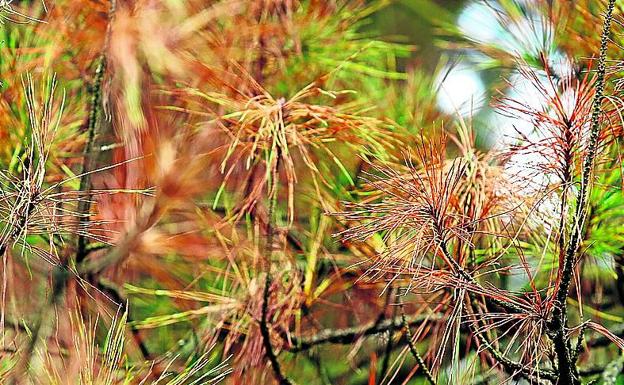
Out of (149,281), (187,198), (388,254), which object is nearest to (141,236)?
(187,198)

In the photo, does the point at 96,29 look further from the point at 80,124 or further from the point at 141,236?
the point at 141,236

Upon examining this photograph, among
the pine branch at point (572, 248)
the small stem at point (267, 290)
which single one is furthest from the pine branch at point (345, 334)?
the pine branch at point (572, 248)

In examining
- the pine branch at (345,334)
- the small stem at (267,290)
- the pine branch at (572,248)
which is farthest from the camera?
the pine branch at (345,334)

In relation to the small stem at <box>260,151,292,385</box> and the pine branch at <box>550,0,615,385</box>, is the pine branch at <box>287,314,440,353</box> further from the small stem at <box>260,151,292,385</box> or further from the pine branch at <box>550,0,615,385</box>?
the pine branch at <box>550,0,615,385</box>

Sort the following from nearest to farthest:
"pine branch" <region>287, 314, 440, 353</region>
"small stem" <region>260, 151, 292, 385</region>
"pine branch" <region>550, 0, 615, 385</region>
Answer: "pine branch" <region>550, 0, 615, 385</region>, "small stem" <region>260, 151, 292, 385</region>, "pine branch" <region>287, 314, 440, 353</region>

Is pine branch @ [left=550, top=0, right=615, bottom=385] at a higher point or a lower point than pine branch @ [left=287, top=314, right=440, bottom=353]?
higher

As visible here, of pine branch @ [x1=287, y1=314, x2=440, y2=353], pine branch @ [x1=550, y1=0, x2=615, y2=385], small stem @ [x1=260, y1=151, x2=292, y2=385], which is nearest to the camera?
pine branch @ [x1=550, y1=0, x2=615, y2=385]

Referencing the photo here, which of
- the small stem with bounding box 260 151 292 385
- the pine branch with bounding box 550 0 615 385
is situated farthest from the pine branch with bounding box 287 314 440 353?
the pine branch with bounding box 550 0 615 385

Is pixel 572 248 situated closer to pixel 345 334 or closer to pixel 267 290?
pixel 267 290

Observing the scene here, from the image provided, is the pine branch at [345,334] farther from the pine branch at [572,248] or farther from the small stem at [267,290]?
the pine branch at [572,248]

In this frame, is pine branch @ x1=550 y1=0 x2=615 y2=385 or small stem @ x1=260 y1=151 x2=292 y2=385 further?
small stem @ x1=260 y1=151 x2=292 y2=385

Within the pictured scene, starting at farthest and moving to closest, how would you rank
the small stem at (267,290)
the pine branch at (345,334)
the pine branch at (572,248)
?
the pine branch at (345,334), the small stem at (267,290), the pine branch at (572,248)
